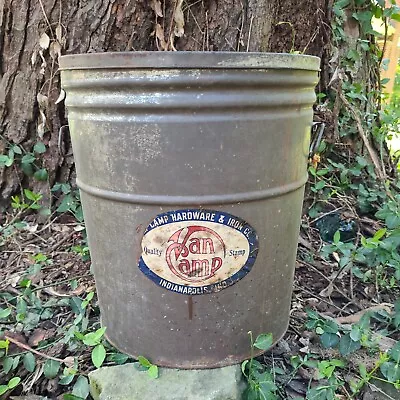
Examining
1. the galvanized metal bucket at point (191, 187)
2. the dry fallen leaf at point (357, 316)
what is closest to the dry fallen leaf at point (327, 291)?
the dry fallen leaf at point (357, 316)

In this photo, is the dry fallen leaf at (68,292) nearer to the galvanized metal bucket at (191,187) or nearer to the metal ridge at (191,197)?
the galvanized metal bucket at (191,187)

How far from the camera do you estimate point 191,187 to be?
114 centimetres

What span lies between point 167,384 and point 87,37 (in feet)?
4.36

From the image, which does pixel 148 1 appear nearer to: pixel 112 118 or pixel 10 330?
pixel 112 118

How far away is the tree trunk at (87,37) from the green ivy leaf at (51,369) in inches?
36.9

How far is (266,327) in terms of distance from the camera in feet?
4.48

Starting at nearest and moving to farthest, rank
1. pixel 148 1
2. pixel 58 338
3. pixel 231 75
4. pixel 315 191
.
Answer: pixel 231 75 < pixel 58 338 < pixel 148 1 < pixel 315 191

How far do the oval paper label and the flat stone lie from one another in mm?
244

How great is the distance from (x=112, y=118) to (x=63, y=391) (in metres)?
0.78

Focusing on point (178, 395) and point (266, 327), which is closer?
point (178, 395)

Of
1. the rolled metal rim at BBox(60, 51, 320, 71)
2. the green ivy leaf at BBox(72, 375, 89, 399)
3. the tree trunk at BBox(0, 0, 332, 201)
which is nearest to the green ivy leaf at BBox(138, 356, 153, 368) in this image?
the green ivy leaf at BBox(72, 375, 89, 399)

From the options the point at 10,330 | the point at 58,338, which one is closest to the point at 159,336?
the point at 58,338

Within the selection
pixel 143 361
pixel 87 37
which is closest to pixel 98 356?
pixel 143 361

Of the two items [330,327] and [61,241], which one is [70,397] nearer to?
[330,327]
